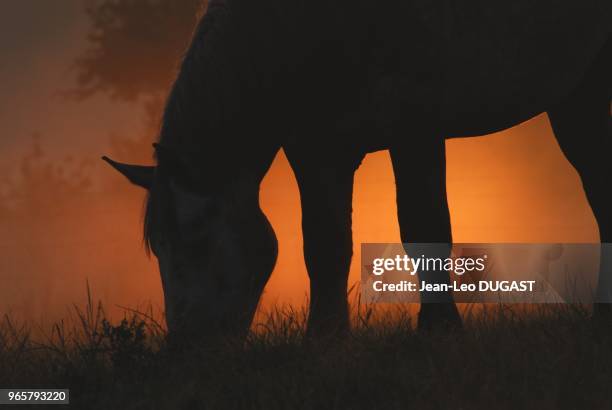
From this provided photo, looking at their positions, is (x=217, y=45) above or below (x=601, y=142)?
below

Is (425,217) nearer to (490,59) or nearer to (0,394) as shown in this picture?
(490,59)

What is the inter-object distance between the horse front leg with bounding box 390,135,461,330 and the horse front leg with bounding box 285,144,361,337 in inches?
19.3

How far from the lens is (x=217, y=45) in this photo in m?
4.73

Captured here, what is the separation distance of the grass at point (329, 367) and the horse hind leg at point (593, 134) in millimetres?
1487

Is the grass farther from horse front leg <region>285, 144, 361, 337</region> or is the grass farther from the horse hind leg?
the horse hind leg

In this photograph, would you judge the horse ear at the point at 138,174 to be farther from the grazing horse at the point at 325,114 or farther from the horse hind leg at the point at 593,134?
the horse hind leg at the point at 593,134

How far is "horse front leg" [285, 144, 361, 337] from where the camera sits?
5.48m

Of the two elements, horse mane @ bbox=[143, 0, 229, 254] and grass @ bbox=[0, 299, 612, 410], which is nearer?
grass @ bbox=[0, 299, 612, 410]

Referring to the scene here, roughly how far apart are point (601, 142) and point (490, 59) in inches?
59.0

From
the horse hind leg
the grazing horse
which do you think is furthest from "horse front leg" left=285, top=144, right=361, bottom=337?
the horse hind leg

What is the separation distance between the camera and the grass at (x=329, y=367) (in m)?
3.56

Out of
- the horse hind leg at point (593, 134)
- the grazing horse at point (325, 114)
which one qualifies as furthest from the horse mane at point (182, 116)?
the horse hind leg at point (593, 134)

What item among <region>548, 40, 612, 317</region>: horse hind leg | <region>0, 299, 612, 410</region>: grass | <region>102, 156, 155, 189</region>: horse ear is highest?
<region>548, 40, 612, 317</region>: horse hind leg

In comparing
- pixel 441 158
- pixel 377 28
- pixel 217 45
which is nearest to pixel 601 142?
pixel 441 158
